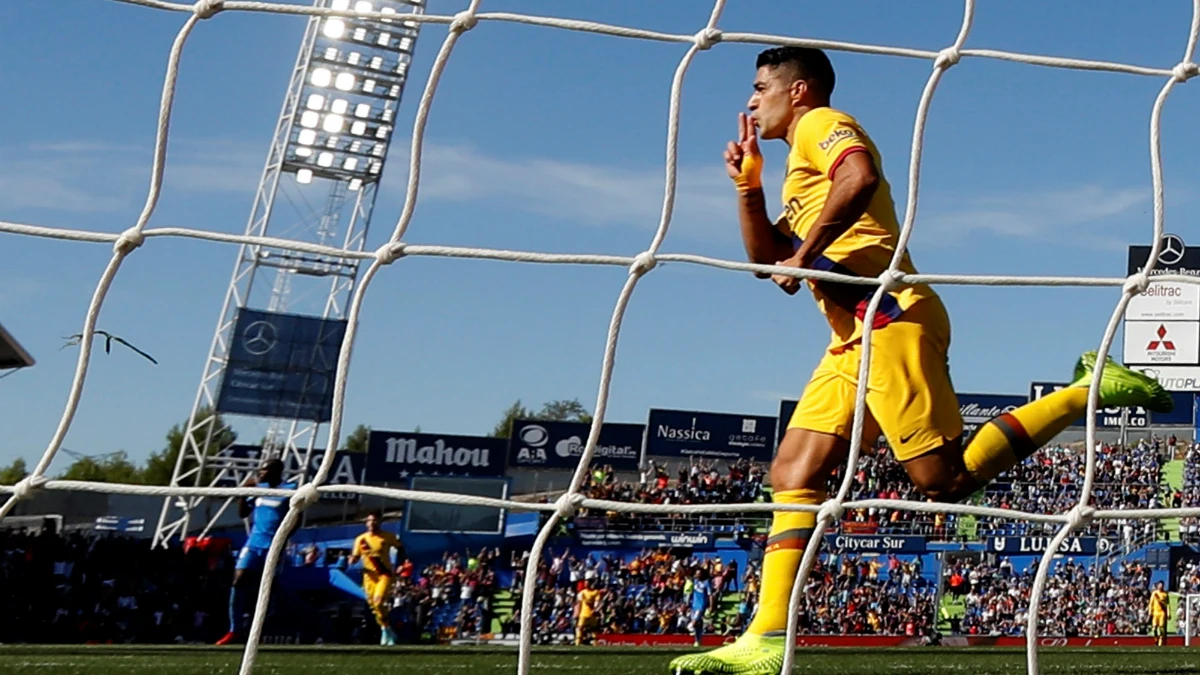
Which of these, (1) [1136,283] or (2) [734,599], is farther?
(2) [734,599]

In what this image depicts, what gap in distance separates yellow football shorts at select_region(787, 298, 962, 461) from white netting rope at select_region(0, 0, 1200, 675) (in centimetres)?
47

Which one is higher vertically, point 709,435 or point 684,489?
point 709,435

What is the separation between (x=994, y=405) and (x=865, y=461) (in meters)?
9.33

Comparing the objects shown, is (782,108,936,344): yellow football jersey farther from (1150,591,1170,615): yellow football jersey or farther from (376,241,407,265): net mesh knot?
(1150,591,1170,615): yellow football jersey

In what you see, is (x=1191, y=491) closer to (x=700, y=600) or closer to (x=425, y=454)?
(x=700, y=600)

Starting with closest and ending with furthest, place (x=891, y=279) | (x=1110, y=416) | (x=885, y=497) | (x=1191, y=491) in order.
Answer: (x=891, y=279) → (x=885, y=497) → (x=1191, y=491) → (x=1110, y=416)

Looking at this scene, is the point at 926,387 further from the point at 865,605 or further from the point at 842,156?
the point at 865,605

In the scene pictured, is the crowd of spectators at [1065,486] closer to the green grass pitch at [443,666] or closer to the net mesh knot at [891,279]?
the green grass pitch at [443,666]

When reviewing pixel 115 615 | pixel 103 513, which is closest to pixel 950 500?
pixel 115 615

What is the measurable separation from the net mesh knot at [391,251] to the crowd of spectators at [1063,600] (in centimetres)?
1773

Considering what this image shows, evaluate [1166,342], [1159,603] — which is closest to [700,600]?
[1159,603]

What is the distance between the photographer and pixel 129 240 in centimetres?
327

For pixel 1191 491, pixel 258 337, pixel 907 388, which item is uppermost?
pixel 258 337

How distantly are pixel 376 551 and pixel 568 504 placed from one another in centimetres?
876
